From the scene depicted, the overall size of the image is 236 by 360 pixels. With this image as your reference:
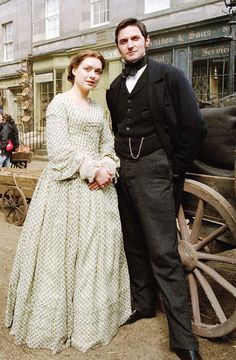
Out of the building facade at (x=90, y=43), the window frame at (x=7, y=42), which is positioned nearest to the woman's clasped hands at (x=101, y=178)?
the building facade at (x=90, y=43)

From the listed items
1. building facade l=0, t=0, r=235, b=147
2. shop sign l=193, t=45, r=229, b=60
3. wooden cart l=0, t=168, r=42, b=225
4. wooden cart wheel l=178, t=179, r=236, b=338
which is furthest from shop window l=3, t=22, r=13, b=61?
wooden cart wheel l=178, t=179, r=236, b=338

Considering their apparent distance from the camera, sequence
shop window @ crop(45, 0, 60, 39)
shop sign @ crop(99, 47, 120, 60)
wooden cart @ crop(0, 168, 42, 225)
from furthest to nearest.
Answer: shop window @ crop(45, 0, 60, 39) → shop sign @ crop(99, 47, 120, 60) → wooden cart @ crop(0, 168, 42, 225)

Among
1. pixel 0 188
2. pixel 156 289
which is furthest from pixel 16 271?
pixel 0 188

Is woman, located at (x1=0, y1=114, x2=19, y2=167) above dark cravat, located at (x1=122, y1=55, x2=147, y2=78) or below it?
below

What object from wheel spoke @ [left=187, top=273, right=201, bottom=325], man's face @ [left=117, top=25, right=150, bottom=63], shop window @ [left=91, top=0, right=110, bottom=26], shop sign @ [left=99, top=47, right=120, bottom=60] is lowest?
wheel spoke @ [left=187, top=273, right=201, bottom=325]

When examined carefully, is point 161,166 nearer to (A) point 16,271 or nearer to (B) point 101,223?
(B) point 101,223

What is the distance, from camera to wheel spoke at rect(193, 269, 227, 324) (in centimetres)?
244

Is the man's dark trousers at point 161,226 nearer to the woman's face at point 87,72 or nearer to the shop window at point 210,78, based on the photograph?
the woman's face at point 87,72

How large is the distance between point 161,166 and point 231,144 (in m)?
0.45

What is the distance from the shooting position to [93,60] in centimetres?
262

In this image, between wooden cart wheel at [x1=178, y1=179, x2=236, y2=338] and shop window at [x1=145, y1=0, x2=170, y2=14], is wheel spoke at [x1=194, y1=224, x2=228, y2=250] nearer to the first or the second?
wooden cart wheel at [x1=178, y1=179, x2=236, y2=338]

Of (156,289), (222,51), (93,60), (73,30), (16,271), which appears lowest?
(156,289)

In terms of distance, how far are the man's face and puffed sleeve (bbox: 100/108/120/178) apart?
0.49 m

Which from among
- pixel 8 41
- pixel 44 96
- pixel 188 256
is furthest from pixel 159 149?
pixel 8 41
